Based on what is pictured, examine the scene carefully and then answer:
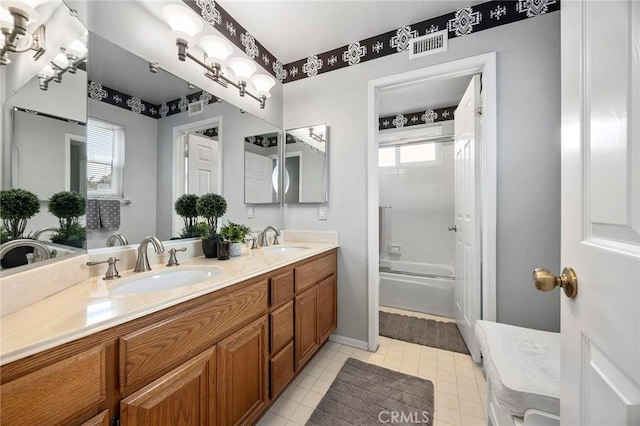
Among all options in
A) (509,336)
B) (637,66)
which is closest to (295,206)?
(509,336)

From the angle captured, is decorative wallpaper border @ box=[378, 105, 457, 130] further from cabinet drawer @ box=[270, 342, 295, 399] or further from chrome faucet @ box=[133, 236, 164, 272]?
chrome faucet @ box=[133, 236, 164, 272]

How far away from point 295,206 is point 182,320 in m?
1.54

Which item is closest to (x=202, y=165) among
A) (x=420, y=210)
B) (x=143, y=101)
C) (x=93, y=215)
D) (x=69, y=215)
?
(x=143, y=101)

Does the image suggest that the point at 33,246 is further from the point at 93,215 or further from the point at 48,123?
the point at 48,123

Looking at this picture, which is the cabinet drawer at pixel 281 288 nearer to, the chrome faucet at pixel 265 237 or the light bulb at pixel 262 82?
the chrome faucet at pixel 265 237

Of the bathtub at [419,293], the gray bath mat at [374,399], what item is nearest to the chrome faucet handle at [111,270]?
the gray bath mat at [374,399]

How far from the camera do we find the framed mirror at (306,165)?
7.00 ft

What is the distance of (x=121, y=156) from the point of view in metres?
1.17

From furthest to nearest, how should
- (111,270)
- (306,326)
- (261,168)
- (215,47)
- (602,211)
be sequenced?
(261,168), (306,326), (215,47), (111,270), (602,211)

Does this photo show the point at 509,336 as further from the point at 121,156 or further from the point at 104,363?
the point at 121,156

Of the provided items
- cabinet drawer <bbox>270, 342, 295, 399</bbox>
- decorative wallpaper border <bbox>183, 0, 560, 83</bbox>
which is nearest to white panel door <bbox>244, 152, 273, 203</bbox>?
decorative wallpaper border <bbox>183, 0, 560, 83</bbox>

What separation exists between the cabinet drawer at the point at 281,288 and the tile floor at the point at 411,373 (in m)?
0.60

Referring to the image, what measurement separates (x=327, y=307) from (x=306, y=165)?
1.23 m

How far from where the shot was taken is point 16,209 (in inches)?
28.9
